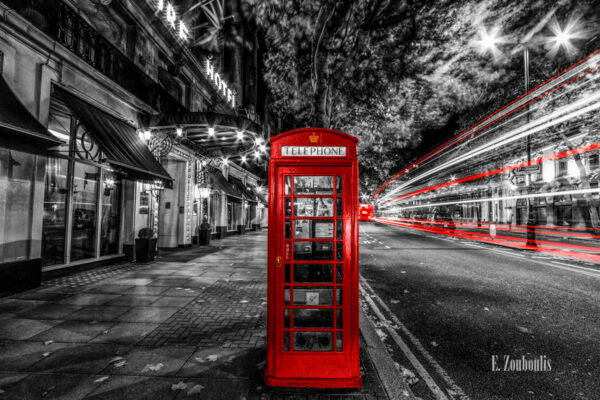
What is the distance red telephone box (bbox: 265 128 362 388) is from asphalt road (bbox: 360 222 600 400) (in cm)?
106

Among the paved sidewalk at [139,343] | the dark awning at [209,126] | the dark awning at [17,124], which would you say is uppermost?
the dark awning at [209,126]

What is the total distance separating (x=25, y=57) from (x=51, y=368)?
7153 millimetres

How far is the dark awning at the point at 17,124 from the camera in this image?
16.8 ft

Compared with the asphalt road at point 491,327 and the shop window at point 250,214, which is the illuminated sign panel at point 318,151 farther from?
the shop window at point 250,214

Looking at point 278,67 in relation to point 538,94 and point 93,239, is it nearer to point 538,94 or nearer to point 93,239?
point 93,239

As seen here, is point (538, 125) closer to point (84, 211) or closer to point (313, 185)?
point (313, 185)

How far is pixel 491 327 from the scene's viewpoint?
5.05m

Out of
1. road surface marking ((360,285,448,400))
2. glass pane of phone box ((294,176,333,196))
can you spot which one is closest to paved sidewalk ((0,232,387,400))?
road surface marking ((360,285,448,400))

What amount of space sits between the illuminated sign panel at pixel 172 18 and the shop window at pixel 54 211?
7444 millimetres

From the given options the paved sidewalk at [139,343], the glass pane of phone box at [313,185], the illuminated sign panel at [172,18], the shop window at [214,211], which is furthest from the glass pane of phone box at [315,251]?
the shop window at [214,211]

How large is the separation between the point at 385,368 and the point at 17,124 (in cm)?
714

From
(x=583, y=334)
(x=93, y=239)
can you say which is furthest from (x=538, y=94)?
(x=93, y=239)

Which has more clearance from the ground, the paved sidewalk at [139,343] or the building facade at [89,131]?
the building facade at [89,131]

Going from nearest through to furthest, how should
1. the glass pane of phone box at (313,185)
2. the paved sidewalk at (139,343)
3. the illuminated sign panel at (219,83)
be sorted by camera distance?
the paved sidewalk at (139,343)
the glass pane of phone box at (313,185)
the illuminated sign panel at (219,83)
